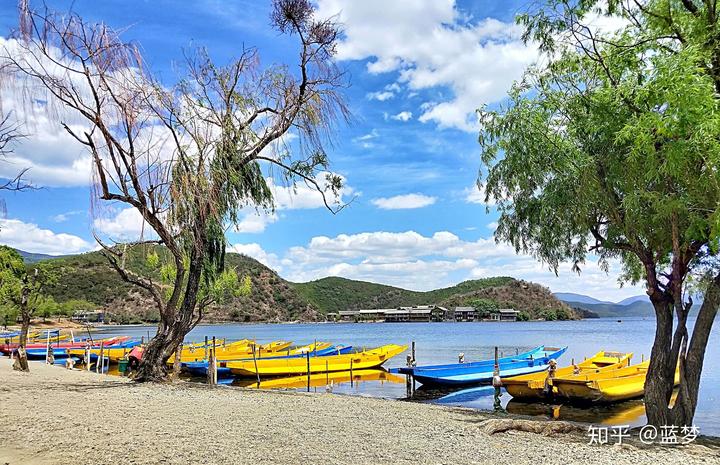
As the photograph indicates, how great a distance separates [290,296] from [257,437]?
138026 millimetres

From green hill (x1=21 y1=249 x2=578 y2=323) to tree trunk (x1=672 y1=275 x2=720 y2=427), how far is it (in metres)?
77.2

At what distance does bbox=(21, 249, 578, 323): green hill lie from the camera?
342 feet

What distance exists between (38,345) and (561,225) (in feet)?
136

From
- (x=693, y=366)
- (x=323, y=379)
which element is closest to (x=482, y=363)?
(x=323, y=379)

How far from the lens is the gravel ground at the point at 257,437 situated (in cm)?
788

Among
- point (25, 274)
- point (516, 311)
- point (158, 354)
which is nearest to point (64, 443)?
point (158, 354)

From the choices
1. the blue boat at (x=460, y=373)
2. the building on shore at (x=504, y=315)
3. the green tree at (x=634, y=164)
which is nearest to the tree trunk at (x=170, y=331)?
the green tree at (x=634, y=164)

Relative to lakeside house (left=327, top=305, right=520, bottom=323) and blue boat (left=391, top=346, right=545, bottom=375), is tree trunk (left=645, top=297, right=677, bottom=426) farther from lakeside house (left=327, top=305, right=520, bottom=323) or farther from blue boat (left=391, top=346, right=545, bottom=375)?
lakeside house (left=327, top=305, right=520, bottom=323)

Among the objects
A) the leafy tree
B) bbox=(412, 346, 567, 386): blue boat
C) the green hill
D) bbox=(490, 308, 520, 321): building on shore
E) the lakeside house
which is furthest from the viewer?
the lakeside house

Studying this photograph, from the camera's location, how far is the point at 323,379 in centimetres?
3048

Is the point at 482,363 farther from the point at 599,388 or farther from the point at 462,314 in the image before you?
the point at 462,314

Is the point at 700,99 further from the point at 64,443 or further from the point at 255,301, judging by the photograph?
the point at 255,301

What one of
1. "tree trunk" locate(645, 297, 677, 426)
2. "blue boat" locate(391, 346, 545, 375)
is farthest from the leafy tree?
"tree trunk" locate(645, 297, 677, 426)

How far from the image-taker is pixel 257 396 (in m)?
15.4
